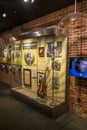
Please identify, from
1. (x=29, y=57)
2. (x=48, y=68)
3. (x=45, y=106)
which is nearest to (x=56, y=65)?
(x=48, y=68)

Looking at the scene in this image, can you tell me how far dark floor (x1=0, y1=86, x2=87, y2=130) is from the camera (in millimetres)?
3250

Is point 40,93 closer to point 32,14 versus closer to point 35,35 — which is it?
point 35,35

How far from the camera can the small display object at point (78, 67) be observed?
3.36 metres

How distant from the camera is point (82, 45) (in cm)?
362

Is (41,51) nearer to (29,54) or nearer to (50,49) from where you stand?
(50,49)

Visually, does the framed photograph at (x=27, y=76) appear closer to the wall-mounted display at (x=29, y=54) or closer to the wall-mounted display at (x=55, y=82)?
the wall-mounted display at (x=29, y=54)

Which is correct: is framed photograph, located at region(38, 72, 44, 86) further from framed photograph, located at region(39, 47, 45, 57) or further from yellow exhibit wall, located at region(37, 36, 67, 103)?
framed photograph, located at region(39, 47, 45, 57)

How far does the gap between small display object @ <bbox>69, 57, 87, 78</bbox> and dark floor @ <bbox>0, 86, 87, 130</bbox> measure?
1169 millimetres

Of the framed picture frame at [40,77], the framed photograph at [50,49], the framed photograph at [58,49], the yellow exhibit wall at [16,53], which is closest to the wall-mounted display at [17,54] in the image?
the yellow exhibit wall at [16,53]

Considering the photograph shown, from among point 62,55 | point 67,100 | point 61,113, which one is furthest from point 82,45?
point 61,113

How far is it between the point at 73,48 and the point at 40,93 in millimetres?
1881

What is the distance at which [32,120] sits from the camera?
140 inches

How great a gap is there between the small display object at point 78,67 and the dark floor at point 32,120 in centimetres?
117

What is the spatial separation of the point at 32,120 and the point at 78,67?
1.79 meters
